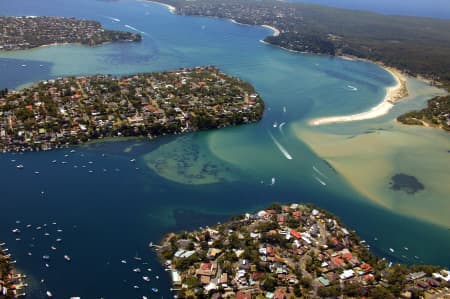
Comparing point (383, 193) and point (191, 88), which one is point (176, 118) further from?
point (383, 193)

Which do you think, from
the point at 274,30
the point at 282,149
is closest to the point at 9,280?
the point at 282,149

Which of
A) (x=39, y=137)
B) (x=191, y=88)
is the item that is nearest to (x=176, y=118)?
(x=191, y=88)

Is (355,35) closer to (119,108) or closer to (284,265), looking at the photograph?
(119,108)

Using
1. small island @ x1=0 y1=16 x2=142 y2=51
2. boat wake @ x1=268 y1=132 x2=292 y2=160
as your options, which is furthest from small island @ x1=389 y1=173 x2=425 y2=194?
small island @ x1=0 y1=16 x2=142 y2=51

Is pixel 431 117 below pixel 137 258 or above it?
above

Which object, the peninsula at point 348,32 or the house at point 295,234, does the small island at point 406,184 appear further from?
the peninsula at point 348,32

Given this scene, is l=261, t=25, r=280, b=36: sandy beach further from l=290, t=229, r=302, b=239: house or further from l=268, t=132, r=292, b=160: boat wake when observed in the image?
A: l=290, t=229, r=302, b=239: house
